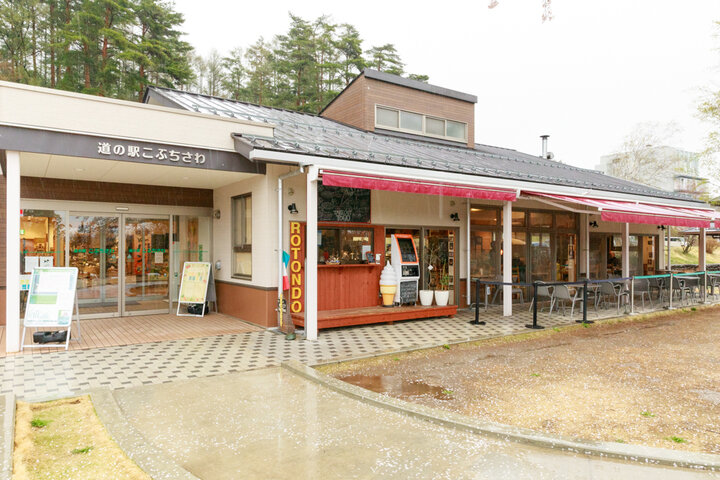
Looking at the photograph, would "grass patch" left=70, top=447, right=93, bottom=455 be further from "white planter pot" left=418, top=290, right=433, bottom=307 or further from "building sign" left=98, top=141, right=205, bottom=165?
"white planter pot" left=418, top=290, right=433, bottom=307

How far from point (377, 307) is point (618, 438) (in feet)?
18.6

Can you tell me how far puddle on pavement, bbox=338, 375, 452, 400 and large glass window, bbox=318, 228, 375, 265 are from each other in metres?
3.45

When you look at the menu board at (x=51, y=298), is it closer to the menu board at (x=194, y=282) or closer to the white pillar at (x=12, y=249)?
the white pillar at (x=12, y=249)

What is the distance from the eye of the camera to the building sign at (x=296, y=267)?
792 cm

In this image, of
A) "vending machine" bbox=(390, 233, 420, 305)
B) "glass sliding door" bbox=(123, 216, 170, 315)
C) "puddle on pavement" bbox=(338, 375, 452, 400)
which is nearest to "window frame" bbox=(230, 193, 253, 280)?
"glass sliding door" bbox=(123, 216, 170, 315)

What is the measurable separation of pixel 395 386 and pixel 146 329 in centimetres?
512

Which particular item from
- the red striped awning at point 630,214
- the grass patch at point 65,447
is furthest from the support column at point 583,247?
the grass patch at point 65,447

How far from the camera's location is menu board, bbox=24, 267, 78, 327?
20.7 ft

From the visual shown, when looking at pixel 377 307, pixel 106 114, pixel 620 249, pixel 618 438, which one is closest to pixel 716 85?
pixel 620 249

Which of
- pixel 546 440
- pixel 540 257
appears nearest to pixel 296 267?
pixel 546 440

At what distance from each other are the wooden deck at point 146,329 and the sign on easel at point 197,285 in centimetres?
38

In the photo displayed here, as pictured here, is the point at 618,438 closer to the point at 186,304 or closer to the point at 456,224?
the point at 456,224

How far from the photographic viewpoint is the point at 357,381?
5.14 m

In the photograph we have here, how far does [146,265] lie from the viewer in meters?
9.45
